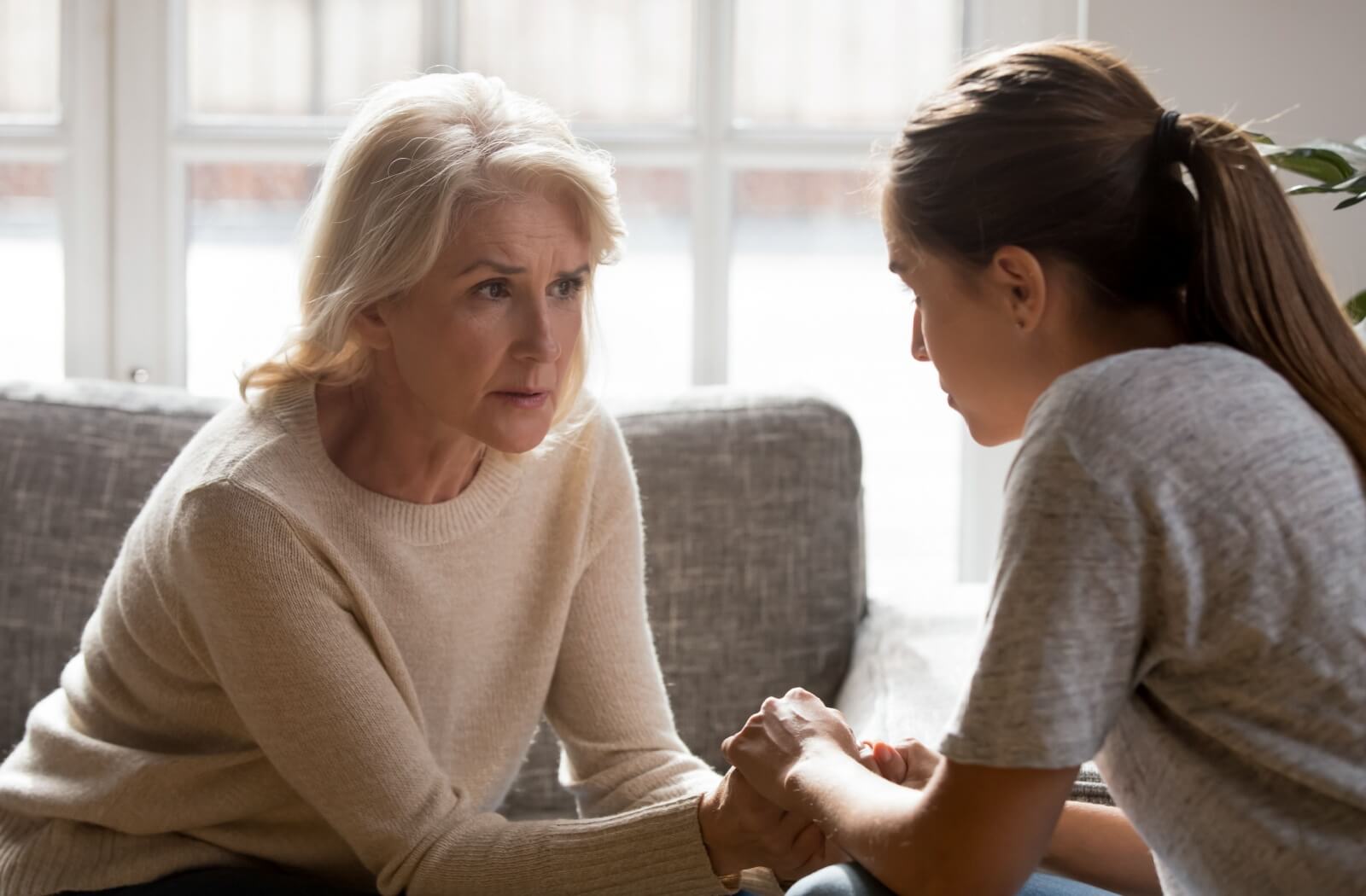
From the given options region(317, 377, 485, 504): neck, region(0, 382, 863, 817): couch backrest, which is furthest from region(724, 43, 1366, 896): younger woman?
region(0, 382, 863, 817): couch backrest

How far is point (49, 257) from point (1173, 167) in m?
2.21

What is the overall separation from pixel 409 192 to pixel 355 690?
0.49 meters

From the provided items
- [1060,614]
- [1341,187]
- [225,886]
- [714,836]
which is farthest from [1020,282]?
[225,886]

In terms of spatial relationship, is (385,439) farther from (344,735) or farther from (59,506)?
(59,506)

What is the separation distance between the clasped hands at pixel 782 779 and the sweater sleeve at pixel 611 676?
0.76 feet

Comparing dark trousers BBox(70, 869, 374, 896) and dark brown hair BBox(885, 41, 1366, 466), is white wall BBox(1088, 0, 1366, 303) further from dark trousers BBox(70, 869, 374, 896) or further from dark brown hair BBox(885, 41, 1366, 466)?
dark trousers BBox(70, 869, 374, 896)

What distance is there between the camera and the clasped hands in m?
1.39

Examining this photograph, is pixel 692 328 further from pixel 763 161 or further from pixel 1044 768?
pixel 1044 768

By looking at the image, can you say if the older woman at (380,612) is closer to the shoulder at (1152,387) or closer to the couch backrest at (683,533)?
the couch backrest at (683,533)

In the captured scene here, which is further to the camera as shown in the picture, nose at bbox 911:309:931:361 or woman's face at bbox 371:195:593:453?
woman's face at bbox 371:195:593:453

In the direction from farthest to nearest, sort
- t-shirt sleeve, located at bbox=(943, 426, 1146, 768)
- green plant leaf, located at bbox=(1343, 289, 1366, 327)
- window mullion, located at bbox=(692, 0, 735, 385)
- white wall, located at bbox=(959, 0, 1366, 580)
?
window mullion, located at bbox=(692, 0, 735, 385) < white wall, located at bbox=(959, 0, 1366, 580) < green plant leaf, located at bbox=(1343, 289, 1366, 327) < t-shirt sleeve, located at bbox=(943, 426, 1146, 768)

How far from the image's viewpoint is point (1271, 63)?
2.38m

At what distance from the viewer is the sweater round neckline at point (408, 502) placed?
5.27ft

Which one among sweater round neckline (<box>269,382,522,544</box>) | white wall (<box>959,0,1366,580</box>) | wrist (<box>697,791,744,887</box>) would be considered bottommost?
wrist (<box>697,791,744,887</box>)
